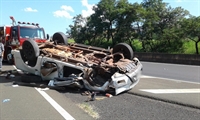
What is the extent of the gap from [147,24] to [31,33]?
22.4m

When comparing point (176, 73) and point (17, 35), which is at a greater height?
point (17, 35)

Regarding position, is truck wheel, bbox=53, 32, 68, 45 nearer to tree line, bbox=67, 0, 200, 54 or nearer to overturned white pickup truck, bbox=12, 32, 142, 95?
overturned white pickup truck, bbox=12, 32, 142, 95

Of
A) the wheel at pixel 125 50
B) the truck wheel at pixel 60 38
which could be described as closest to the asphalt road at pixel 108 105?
the wheel at pixel 125 50

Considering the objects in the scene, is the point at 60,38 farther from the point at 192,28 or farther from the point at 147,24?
the point at 147,24

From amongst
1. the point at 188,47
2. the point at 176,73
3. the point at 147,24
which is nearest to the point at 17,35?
the point at 176,73

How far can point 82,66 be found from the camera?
20.8 ft

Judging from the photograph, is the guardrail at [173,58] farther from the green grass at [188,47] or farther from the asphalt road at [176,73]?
the green grass at [188,47]

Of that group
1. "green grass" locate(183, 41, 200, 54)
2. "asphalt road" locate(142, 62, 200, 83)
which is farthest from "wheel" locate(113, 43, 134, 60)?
"green grass" locate(183, 41, 200, 54)

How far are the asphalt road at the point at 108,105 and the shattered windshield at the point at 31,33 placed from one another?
6992 mm

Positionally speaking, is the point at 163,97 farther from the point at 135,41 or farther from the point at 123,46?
the point at 135,41

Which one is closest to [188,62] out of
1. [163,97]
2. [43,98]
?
[163,97]

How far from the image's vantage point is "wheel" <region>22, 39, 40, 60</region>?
746 cm

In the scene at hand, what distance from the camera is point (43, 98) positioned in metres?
5.62

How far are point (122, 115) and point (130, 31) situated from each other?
32.1 metres
